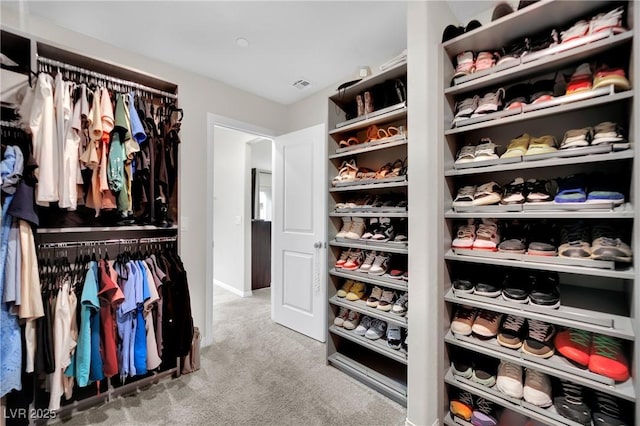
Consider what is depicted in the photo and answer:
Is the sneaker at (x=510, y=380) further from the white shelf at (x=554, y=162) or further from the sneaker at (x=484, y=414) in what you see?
the white shelf at (x=554, y=162)

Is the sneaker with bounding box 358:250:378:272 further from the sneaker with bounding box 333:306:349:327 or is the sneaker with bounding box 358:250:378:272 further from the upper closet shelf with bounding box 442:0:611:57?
the upper closet shelf with bounding box 442:0:611:57

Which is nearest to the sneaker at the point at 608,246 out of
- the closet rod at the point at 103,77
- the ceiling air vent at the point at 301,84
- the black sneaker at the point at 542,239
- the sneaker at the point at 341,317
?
the black sneaker at the point at 542,239

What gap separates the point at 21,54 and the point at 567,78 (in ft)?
9.70

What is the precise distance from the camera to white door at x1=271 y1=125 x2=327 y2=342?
8.51 feet

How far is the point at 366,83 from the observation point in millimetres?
2008

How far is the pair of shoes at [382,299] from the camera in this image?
189 cm

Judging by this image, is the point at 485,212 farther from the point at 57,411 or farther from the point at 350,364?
the point at 57,411

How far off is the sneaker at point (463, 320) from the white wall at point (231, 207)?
10.4ft

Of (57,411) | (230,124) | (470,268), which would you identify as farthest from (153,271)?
(470,268)

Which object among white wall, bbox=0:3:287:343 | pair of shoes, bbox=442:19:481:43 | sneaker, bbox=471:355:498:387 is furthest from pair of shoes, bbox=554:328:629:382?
white wall, bbox=0:3:287:343

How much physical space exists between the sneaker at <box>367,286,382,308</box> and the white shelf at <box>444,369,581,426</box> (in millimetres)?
585

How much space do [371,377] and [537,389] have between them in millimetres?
984

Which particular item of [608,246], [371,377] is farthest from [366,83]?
[371,377]

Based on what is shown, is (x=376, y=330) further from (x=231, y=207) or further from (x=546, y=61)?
(x=231, y=207)
